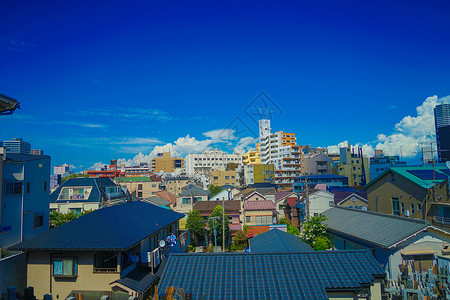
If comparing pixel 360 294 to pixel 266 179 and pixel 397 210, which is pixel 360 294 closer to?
pixel 397 210

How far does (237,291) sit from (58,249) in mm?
8616

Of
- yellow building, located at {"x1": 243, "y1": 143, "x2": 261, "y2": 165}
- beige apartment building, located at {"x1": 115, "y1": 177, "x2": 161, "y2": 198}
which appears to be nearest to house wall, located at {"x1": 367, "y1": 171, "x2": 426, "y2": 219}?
beige apartment building, located at {"x1": 115, "y1": 177, "x2": 161, "y2": 198}

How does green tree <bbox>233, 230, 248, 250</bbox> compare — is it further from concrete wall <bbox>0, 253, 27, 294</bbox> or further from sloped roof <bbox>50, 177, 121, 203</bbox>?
concrete wall <bbox>0, 253, 27, 294</bbox>

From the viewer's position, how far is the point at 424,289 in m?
11.2

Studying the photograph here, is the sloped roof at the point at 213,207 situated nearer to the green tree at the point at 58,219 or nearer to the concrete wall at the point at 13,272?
the green tree at the point at 58,219

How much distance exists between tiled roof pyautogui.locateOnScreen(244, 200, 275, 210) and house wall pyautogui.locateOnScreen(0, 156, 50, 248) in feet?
72.2

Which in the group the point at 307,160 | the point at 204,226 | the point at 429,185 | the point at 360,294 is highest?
the point at 307,160

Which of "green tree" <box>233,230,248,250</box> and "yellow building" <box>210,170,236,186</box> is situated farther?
"yellow building" <box>210,170,236,186</box>

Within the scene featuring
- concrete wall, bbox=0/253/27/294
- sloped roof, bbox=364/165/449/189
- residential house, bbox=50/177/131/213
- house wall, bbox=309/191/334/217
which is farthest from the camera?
house wall, bbox=309/191/334/217

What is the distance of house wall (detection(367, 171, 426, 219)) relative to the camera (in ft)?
74.2

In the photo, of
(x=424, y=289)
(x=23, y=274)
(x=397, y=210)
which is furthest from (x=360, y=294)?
(x=397, y=210)

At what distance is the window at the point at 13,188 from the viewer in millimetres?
19497

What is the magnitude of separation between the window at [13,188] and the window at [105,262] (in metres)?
10.8

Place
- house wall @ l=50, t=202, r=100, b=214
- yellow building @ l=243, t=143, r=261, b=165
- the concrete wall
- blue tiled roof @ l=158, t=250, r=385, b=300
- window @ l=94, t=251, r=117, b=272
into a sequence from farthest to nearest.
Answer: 1. yellow building @ l=243, t=143, r=261, b=165
2. house wall @ l=50, t=202, r=100, b=214
3. the concrete wall
4. window @ l=94, t=251, r=117, b=272
5. blue tiled roof @ l=158, t=250, r=385, b=300
